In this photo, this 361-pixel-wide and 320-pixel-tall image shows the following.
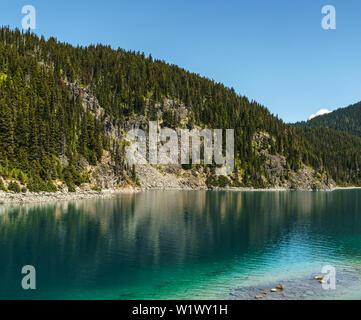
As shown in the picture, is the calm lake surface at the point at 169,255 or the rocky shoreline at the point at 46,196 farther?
the rocky shoreline at the point at 46,196

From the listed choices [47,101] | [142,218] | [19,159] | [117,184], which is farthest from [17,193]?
[117,184]

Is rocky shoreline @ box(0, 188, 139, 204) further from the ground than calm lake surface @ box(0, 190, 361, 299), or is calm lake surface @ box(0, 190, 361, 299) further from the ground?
rocky shoreline @ box(0, 188, 139, 204)

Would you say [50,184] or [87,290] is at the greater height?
[50,184]

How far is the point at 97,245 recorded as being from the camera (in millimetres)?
49969

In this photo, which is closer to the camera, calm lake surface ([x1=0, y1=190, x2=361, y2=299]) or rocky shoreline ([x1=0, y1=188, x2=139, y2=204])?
calm lake surface ([x1=0, y1=190, x2=361, y2=299])

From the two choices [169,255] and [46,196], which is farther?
[46,196]

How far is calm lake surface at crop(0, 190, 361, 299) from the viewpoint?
32.1m

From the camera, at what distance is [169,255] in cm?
4478

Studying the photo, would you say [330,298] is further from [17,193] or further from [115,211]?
[17,193]

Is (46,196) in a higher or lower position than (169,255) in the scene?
higher

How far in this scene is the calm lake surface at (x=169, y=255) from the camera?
32125 millimetres

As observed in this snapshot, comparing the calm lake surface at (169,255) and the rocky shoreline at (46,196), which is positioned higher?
the rocky shoreline at (46,196)

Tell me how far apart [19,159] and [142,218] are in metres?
56.1
